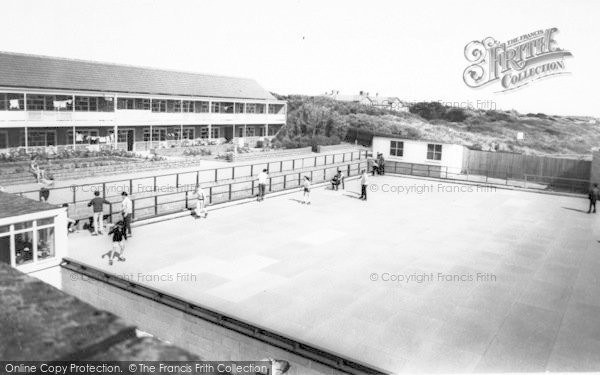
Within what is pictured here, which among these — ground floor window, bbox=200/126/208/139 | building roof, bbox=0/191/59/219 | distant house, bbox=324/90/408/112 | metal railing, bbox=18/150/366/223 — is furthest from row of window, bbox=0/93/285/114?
distant house, bbox=324/90/408/112

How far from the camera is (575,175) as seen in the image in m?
31.7

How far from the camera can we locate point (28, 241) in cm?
1284

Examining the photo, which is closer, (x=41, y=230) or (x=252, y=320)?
(x=252, y=320)

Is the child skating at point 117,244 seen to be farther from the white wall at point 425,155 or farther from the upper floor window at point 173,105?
the upper floor window at point 173,105

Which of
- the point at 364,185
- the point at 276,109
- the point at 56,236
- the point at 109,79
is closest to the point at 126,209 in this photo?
the point at 56,236

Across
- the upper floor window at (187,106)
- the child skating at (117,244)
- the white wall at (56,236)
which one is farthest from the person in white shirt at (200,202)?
the upper floor window at (187,106)

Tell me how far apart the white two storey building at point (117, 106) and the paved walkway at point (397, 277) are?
25766 millimetres

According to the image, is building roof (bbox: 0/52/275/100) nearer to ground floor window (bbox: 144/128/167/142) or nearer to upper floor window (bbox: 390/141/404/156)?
ground floor window (bbox: 144/128/167/142)

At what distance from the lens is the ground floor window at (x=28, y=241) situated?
12016 millimetres

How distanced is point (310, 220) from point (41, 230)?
367 inches

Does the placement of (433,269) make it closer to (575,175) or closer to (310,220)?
(310,220)

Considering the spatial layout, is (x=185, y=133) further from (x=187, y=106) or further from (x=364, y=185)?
(x=364, y=185)

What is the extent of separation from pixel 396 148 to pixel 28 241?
25.2 meters

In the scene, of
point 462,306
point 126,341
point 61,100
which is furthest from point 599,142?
point 126,341
